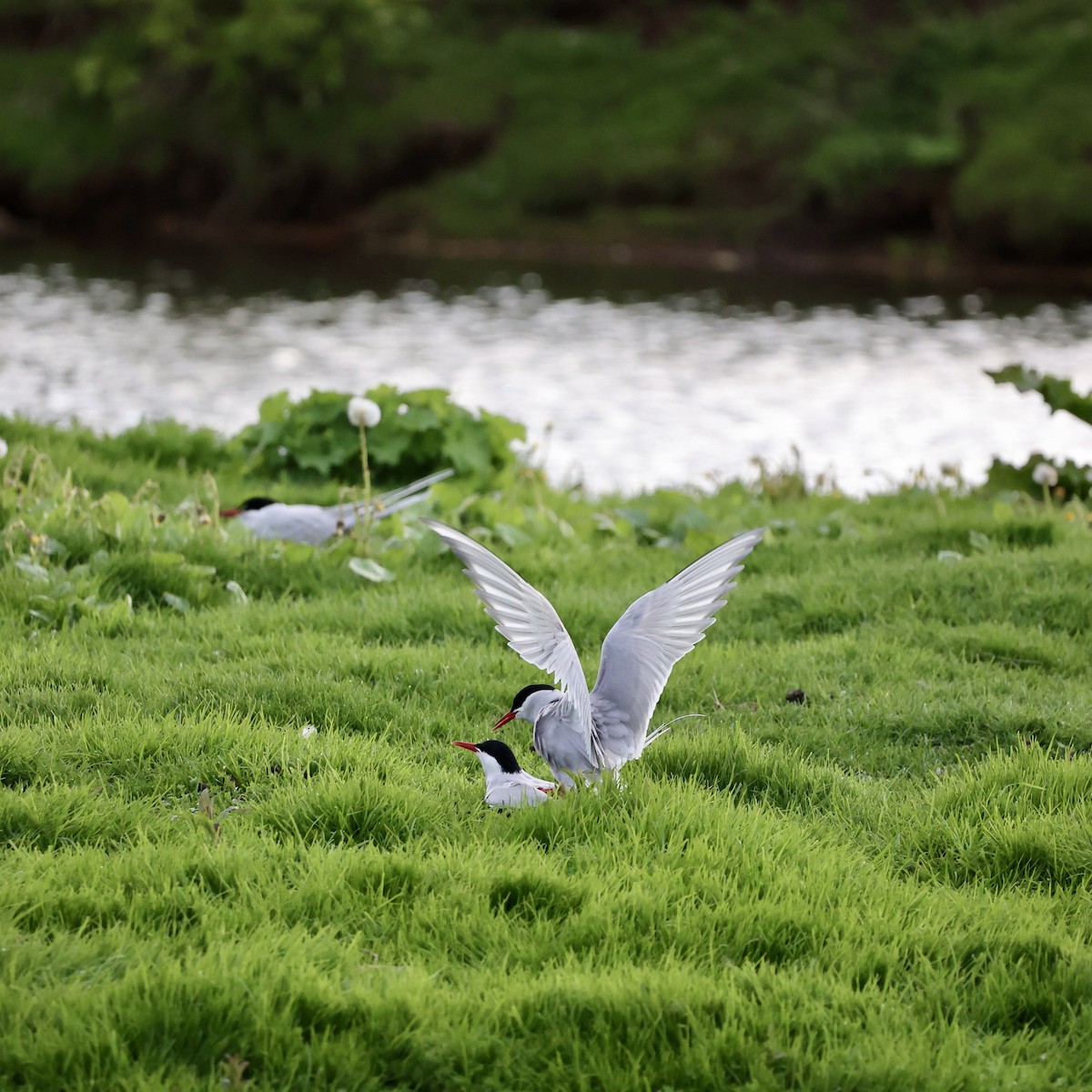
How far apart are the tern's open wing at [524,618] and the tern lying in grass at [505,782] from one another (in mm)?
247

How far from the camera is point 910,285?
25703mm

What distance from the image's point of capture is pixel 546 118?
1379 inches

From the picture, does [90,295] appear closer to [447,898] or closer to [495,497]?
[495,497]

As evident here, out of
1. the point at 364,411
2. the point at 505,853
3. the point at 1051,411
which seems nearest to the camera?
the point at 505,853

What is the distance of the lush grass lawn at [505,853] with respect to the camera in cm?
257

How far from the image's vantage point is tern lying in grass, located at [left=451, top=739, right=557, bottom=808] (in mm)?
3469

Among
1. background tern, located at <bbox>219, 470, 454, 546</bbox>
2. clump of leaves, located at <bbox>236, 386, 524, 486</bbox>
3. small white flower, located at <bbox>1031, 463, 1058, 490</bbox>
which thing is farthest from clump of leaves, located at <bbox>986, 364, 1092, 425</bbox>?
→ background tern, located at <bbox>219, 470, 454, 546</bbox>

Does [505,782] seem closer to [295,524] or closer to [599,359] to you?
[295,524]

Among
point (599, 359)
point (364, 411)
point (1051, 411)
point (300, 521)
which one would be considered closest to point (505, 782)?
point (300, 521)

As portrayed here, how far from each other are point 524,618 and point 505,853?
608mm

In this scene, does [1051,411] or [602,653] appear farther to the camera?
[1051,411]

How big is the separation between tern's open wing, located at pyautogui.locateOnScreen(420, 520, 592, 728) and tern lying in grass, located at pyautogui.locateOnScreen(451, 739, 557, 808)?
25 cm

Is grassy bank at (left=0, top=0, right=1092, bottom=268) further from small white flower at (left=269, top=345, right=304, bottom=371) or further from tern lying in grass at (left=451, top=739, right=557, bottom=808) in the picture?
tern lying in grass at (left=451, top=739, right=557, bottom=808)

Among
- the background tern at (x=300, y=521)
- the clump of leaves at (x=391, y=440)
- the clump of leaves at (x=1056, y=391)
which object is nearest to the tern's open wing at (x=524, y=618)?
the background tern at (x=300, y=521)
